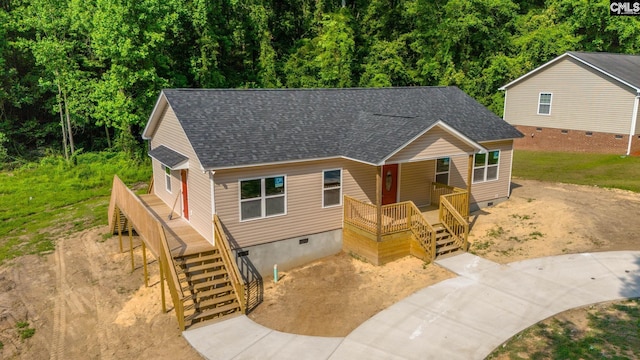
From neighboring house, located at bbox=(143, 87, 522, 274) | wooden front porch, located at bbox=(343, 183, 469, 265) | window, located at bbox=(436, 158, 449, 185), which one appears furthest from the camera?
window, located at bbox=(436, 158, 449, 185)

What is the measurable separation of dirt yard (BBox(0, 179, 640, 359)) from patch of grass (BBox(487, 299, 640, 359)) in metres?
3.70

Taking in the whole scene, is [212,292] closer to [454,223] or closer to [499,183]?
[454,223]

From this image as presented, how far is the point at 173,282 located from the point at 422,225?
837 cm

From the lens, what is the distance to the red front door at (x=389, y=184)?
18781 mm

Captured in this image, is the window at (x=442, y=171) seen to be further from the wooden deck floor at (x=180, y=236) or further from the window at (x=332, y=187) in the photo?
the wooden deck floor at (x=180, y=236)

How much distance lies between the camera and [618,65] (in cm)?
3338

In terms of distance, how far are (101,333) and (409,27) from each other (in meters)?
39.3

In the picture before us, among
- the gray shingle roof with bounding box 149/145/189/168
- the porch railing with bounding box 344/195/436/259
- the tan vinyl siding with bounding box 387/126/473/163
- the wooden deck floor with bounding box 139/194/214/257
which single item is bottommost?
the wooden deck floor with bounding box 139/194/214/257

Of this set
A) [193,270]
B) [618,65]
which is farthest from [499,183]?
[618,65]

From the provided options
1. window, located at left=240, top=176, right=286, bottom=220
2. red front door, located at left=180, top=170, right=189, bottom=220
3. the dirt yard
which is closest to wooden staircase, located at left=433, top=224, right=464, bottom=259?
the dirt yard

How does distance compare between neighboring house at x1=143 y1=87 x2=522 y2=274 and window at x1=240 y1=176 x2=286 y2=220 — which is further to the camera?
window at x1=240 y1=176 x2=286 y2=220

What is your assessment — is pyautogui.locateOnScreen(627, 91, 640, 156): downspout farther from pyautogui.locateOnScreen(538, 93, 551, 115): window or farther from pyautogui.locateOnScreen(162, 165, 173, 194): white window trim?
pyautogui.locateOnScreen(162, 165, 173, 194): white window trim

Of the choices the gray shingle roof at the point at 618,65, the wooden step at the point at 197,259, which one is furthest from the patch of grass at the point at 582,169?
the wooden step at the point at 197,259

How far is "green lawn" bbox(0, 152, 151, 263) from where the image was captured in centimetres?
2112
